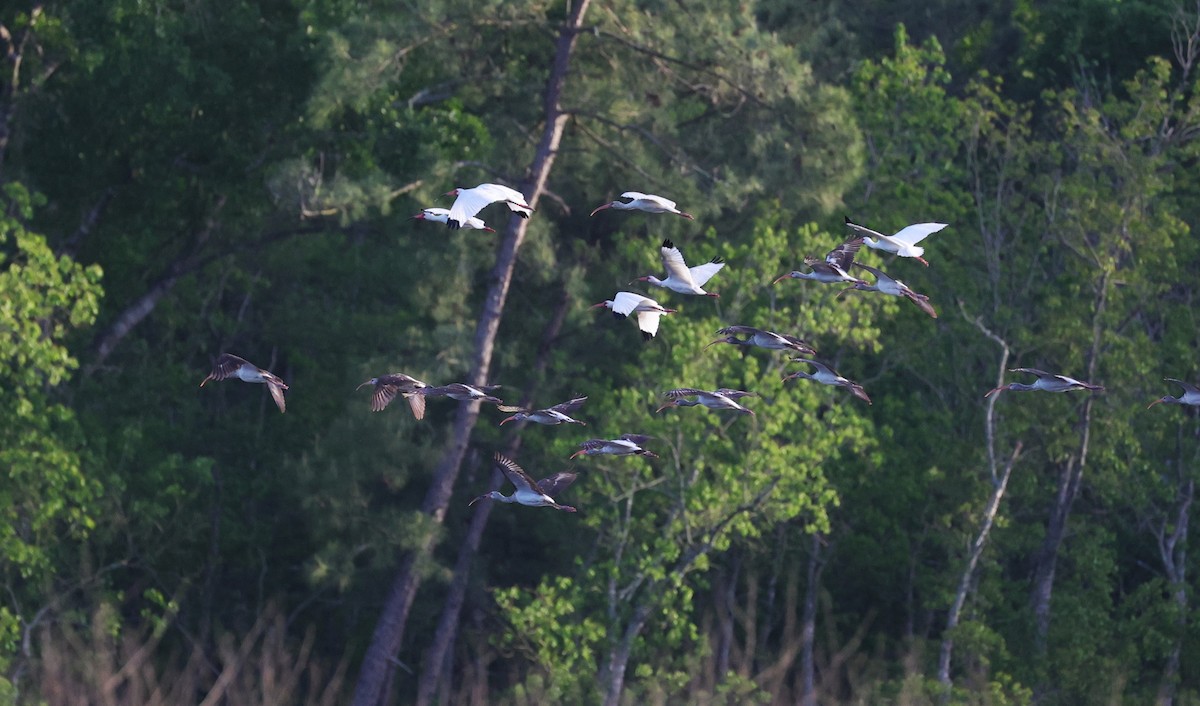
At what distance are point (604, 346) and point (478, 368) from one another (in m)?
4.08

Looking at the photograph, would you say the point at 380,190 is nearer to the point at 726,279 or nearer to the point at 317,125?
the point at 317,125

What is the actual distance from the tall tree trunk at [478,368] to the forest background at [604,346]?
0.05 meters

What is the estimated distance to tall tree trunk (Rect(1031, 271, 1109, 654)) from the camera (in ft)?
74.7

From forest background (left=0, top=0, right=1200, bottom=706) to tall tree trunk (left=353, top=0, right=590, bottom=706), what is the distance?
0.18 ft

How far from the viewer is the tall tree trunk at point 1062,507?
2278cm

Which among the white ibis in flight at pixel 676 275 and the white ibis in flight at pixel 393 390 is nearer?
the white ibis in flight at pixel 676 275

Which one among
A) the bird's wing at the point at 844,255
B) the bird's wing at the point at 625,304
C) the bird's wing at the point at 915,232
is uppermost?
the bird's wing at the point at 915,232

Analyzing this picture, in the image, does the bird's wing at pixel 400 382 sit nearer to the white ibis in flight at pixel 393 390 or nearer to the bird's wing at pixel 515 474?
the white ibis in flight at pixel 393 390

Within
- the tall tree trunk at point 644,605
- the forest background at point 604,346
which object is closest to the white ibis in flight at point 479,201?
the forest background at point 604,346

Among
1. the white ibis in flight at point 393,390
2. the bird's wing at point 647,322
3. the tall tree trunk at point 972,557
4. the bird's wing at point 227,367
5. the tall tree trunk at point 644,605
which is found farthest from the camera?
the tall tree trunk at point 972,557

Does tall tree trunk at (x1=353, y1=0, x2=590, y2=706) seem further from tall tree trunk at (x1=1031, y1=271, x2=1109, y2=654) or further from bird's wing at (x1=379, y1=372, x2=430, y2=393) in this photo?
bird's wing at (x1=379, y1=372, x2=430, y2=393)

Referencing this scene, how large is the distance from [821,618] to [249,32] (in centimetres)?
1216

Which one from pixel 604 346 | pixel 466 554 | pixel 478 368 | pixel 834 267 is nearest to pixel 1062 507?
pixel 604 346

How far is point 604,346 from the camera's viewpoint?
87.9 ft
